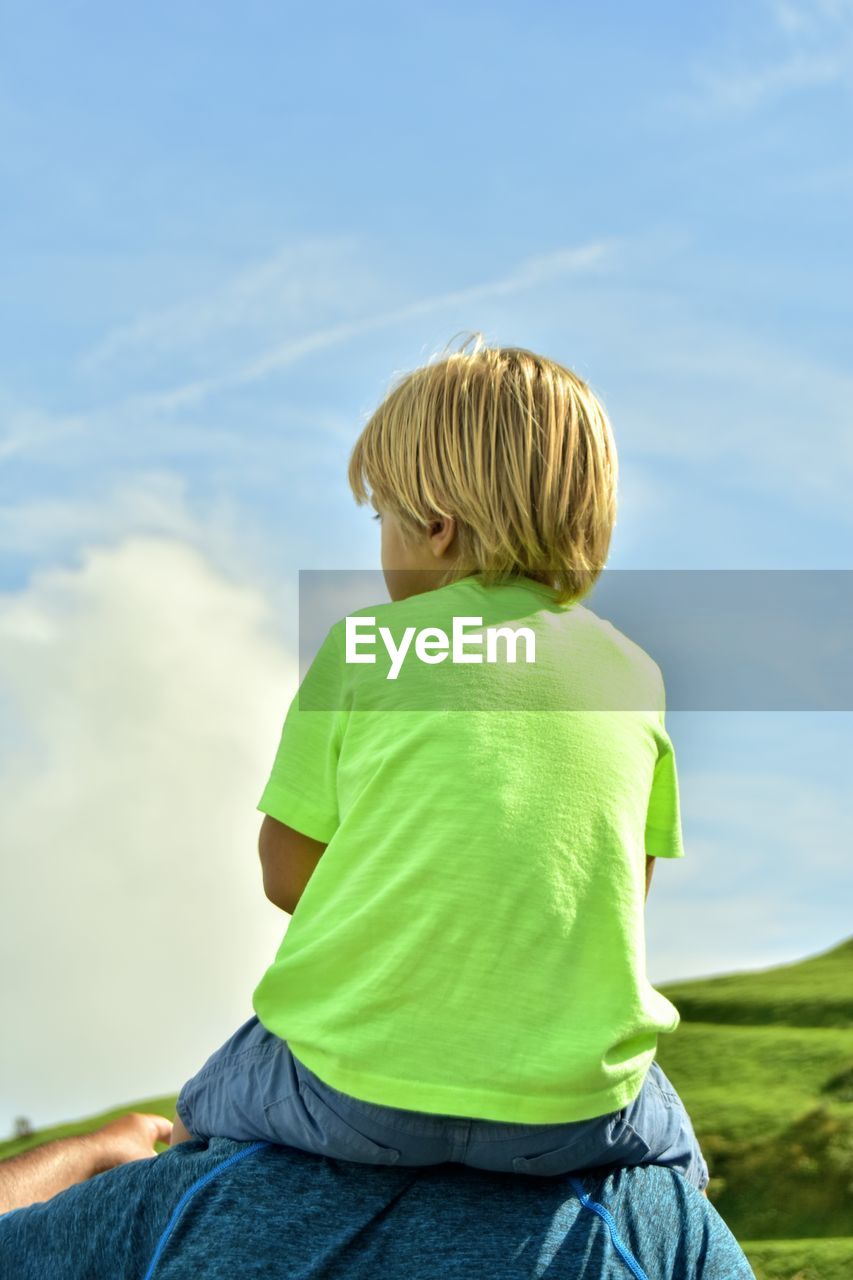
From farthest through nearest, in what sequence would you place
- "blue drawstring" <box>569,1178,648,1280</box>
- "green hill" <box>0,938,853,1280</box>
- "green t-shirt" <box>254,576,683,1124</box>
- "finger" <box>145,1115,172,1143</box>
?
"green hill" <box>0,938,853,1280</box> < "finger" <box>145,1115,172,1143</box> < "blue drawstring" <box>569,1178,648,1280</box> < "green t-shirt" <box>254,576,683,1124</box>

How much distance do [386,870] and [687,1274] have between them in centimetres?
71

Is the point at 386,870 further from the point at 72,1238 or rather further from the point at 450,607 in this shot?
the point at 72,1238

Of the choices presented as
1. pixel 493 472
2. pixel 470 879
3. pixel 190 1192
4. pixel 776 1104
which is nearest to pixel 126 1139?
pixel 190 1192

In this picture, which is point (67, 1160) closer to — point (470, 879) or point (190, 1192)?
point (190, 1192)

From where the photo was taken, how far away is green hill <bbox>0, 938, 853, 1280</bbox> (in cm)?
291

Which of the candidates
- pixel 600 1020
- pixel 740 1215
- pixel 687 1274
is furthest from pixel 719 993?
pixel 600 1020

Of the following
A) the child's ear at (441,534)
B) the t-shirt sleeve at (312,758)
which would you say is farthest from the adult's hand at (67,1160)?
the child's ear at (441,534)

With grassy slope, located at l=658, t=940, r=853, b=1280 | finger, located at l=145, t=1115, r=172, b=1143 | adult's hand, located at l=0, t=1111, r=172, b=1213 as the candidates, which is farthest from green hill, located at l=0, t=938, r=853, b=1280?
adult's hand, located at l=0, t=1111, r=172, b=1213

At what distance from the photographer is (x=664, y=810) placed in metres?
1.90

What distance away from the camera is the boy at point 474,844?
1578 mm

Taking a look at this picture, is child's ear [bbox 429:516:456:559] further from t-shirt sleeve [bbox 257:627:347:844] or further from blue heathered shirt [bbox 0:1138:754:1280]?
blue heathered shirt [bbox 0:1138:754:1280]

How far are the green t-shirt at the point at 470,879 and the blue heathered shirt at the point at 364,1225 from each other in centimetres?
17

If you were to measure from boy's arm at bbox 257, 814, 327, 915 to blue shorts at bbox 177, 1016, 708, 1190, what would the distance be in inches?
7.8

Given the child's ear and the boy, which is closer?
the boy
